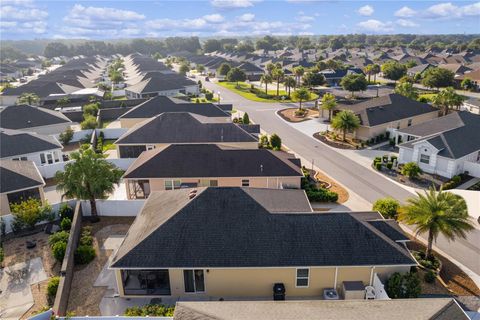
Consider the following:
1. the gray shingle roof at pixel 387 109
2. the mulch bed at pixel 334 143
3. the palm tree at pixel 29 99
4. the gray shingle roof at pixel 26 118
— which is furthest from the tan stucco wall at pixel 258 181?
the palm tree at pixel 29 99

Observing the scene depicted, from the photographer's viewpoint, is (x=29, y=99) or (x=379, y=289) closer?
(x=379, y=289)

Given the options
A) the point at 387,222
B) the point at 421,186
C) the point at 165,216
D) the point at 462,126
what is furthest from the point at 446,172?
the point at 165,216

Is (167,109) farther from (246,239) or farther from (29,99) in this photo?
(246,239)

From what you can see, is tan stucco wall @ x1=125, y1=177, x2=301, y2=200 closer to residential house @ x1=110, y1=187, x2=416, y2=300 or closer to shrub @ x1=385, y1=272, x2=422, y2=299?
residential house @ x1=110, y1=187, x2=416, y2=300

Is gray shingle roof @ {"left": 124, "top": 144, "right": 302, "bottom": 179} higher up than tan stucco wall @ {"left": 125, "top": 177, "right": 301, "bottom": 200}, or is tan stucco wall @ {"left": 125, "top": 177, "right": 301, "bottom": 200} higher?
gray shingle roof @ {"left": 124, "top": 144, "right": 302, "bottom": 179}

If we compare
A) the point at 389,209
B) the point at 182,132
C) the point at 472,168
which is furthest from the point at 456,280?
the point at 182,132

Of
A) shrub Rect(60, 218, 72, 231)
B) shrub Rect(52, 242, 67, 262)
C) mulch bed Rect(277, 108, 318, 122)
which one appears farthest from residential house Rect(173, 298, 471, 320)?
mulch bed Rect(277, 108, 318, 122)

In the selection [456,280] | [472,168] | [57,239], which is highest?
[472,168]
